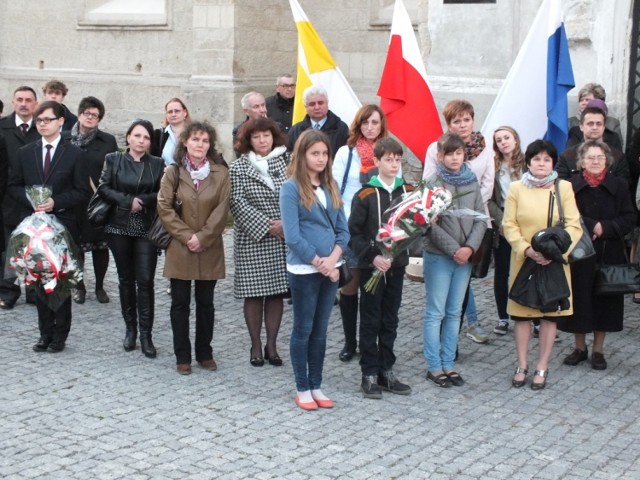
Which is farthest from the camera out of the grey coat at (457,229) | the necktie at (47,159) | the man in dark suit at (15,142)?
the man in dark suit at (15,142)

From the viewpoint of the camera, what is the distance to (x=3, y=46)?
18.3 meters

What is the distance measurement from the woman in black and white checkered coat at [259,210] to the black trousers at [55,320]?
134 cm

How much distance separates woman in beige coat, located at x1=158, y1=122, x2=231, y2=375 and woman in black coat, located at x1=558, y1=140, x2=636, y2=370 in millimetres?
2442

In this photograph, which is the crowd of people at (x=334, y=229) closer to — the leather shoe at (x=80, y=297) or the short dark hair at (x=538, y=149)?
the short dark hair at (x=538, y=149)

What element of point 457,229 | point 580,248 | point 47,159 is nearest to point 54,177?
point 47,159

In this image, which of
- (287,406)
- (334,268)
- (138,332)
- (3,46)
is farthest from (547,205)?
(3,46)

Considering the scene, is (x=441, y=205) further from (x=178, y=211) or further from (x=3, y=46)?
(x=3, y=46)

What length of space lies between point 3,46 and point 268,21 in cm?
498

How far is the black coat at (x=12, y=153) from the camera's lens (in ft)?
29.6

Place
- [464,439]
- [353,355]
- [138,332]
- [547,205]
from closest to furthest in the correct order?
[464,439] < [547,205] < [353,355] < [138,332]

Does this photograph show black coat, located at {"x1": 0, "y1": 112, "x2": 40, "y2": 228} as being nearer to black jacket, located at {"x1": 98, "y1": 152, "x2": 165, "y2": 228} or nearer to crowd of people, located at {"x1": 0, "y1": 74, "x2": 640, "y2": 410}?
crowd of people, located at {"x1": 0, "y1": 74, "x2": 640, "y2": 410}

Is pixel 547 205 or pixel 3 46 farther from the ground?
pixel 3 46

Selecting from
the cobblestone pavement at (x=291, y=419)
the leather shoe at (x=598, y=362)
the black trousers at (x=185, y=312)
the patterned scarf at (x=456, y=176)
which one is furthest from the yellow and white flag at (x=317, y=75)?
the leather shoe at (x=598, y=362)

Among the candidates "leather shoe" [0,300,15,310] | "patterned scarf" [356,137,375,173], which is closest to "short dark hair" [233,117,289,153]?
"patterned scarf" [356,137,375,173]
